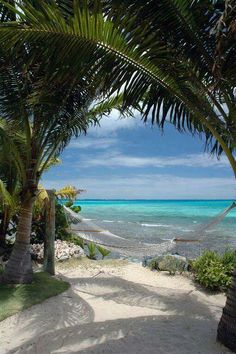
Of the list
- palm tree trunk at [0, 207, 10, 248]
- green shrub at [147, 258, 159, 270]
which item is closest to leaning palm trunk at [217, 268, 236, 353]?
green shrub at [147, 258, 159, 270]

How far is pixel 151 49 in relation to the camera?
296 cm

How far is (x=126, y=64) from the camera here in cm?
296

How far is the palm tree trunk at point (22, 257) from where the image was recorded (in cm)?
530

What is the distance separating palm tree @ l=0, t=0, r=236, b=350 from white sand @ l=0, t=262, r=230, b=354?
0.59 meters

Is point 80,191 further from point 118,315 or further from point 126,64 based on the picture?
point 126,64

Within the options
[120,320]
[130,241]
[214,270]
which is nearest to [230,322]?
[120,320]

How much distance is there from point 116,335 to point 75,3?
296 centimetres

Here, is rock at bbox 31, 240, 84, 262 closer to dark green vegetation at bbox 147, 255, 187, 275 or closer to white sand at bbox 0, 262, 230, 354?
white sand at bbox 0, 262, 230, 354

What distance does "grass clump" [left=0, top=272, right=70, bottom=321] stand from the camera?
4.51 meters

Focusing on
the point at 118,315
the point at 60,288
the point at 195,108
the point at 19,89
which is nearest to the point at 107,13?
the point at 195,108

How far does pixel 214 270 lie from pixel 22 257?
2943 mm

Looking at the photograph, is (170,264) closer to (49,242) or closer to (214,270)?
(214,270)

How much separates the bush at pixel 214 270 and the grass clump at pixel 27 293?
7.00ft

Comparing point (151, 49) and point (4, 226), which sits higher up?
point (151, 49)
